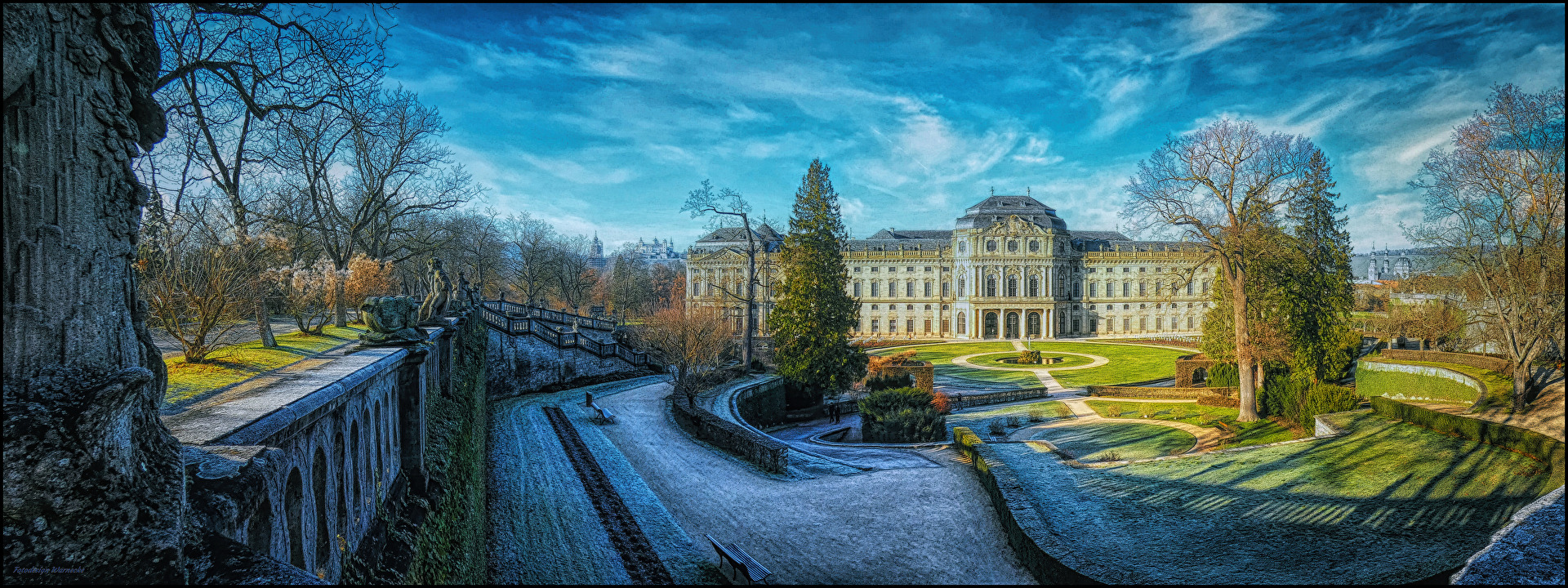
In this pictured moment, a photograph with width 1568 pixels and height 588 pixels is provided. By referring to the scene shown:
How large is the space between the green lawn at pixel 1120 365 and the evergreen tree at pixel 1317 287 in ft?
30.4

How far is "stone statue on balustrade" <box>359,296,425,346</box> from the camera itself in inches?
340

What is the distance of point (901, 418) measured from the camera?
17.3m

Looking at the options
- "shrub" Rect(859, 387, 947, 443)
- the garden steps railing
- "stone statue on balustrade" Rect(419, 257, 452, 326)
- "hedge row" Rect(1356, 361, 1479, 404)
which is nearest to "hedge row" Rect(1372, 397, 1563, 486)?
"hedge row" Rect(1356, 361, 1479, 404)

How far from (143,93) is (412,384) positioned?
6.45 m

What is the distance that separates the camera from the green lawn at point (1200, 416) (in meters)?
17.5

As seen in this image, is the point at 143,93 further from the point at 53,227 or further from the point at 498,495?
the point at 498,495

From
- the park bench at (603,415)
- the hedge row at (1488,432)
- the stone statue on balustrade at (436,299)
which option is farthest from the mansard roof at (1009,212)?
the stone statue on balustrade at (436,299)

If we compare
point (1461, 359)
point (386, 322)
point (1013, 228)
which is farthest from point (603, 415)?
point (1013, 228)

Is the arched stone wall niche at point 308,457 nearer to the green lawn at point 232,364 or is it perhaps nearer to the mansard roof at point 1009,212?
the green lawn at point 232,364

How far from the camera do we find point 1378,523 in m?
9.15

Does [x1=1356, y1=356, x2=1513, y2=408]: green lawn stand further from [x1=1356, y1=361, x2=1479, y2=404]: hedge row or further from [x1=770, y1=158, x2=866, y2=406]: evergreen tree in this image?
[x1=770, y1=158, x2=866, y2=406]: evergreen tree

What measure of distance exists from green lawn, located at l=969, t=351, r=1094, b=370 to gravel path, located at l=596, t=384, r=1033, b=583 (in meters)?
24.4

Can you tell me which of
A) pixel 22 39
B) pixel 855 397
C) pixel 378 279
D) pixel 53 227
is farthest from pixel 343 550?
pixel 855 397

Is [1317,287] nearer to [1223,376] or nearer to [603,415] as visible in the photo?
[1223,376]
